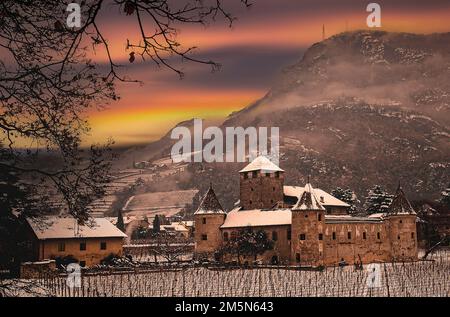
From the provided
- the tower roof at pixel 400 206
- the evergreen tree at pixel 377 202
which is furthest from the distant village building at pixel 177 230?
the tower roof at pixel 400 206

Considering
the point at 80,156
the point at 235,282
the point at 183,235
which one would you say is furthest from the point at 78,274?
the point at 183,235

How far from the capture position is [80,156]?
35.7 feet

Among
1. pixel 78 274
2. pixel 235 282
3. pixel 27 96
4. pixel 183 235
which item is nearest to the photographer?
pixel 27 96

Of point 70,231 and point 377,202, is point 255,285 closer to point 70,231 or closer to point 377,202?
point 70,231

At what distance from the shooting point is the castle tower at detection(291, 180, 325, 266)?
2154 inches

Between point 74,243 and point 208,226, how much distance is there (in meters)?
13.2

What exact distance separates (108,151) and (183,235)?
98358mm

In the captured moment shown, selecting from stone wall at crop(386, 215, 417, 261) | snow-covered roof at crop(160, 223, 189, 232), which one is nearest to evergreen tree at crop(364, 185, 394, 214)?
stone wall at crop(386, 215, 417, 261)

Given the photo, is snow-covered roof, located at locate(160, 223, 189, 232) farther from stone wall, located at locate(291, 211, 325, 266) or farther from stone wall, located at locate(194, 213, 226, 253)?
stone wall, located at locate(291, 211, 325, 266)

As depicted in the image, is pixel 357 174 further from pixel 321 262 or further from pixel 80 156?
pixel 80 156

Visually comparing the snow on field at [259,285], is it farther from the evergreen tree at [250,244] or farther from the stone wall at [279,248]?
the evergreen tree at [250,244]

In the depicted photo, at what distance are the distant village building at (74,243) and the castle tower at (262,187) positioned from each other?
1759 centimetres

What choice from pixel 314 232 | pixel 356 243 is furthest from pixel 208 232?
pixel 356 243

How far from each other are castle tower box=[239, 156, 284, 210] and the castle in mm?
1675
